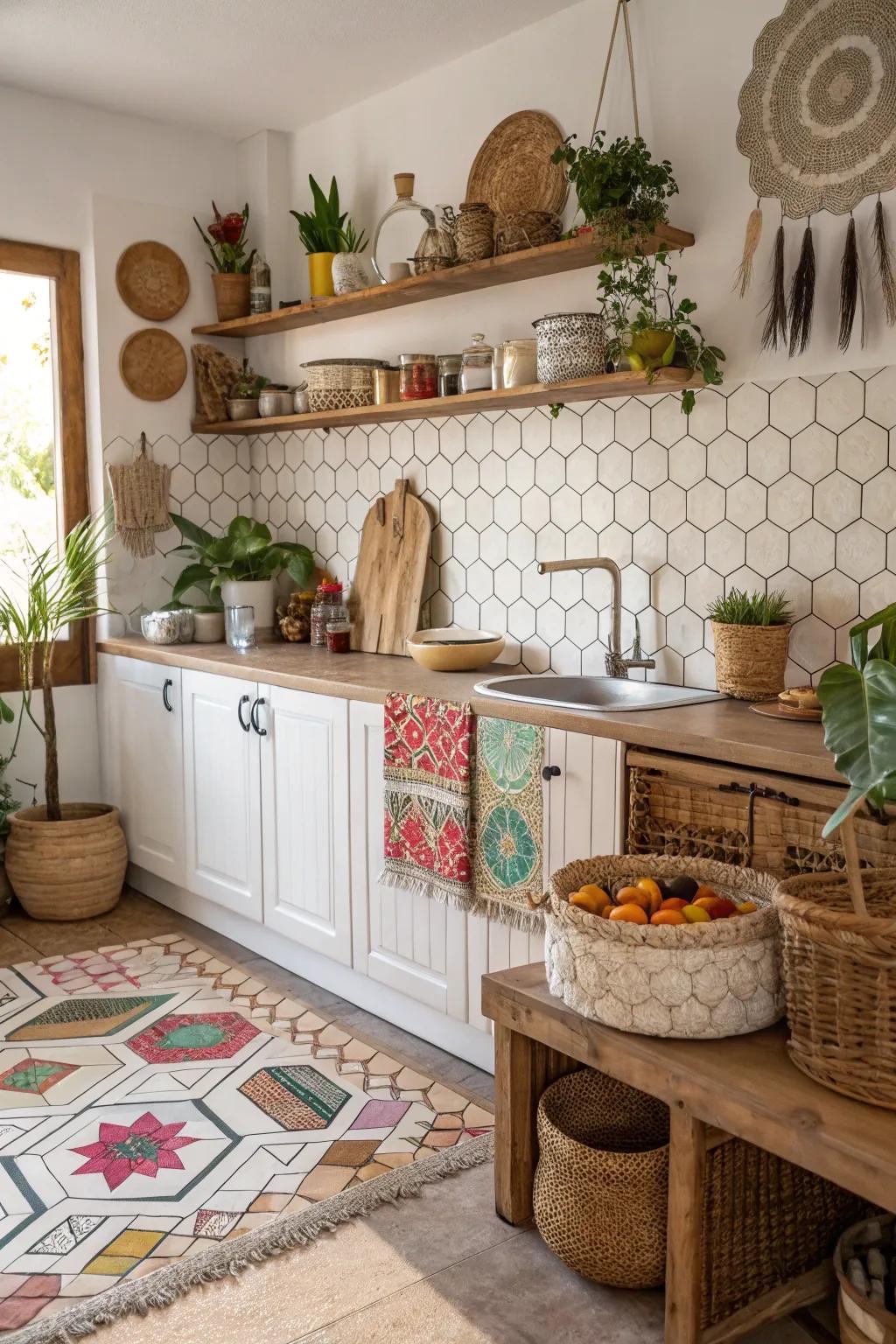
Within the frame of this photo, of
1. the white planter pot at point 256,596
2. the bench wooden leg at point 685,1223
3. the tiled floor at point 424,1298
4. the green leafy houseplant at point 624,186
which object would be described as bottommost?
the tiled floor at point 424,1298

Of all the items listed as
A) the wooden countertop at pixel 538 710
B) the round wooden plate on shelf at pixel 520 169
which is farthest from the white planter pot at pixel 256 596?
the round wooden plate on shelf at pixel 520 169

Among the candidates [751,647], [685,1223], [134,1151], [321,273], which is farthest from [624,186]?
[134,1151]

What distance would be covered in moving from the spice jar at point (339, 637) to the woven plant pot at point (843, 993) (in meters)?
2.26

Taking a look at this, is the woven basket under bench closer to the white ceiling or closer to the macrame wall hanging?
the macrame wall hanging

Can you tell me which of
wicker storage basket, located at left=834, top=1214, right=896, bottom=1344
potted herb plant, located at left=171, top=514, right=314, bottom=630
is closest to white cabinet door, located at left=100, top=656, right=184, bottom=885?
potted herb plant, located at left=171, top=514, right=314, bottom=630

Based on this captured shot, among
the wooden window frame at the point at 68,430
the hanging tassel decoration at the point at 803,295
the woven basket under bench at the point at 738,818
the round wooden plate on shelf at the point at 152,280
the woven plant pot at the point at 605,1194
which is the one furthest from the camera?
the round wooden plate on shelf at the point at 152,280

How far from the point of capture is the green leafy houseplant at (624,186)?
272cm

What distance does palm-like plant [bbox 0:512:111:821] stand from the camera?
3.87 metres

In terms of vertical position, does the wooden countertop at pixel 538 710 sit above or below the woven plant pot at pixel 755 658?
below

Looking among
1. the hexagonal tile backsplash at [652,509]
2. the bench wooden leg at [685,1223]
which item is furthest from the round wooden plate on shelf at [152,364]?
the bench wooden leg at [685,1223]

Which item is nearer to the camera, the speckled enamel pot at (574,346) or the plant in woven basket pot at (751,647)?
the plant in woven basket pot at (751,647)

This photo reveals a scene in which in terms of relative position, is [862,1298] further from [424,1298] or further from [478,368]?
[478,368]

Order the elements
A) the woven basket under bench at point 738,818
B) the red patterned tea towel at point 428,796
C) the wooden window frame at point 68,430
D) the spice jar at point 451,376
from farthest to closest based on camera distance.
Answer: the wooden window frame at point 68,430, the spice jar at point 451,376, the red patterned tea towel at point 428,796, the woven basket under bench at point 738,818

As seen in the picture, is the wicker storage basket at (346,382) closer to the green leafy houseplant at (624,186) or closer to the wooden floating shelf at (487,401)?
the wooden floating shelf at (487,401)
